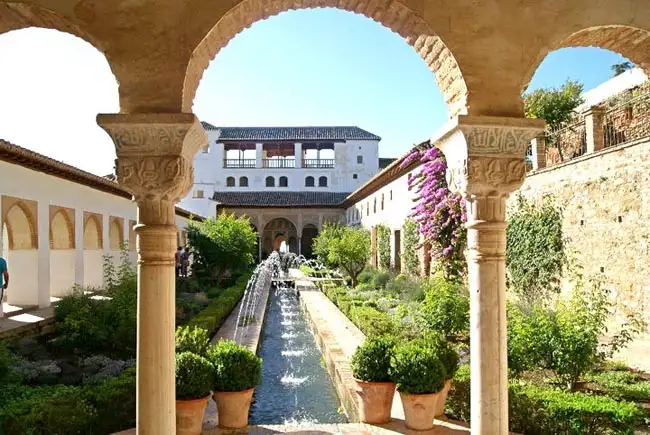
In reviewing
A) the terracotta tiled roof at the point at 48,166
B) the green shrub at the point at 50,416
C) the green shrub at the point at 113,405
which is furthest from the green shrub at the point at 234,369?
the terracotta tiled roof at the point at 48,166

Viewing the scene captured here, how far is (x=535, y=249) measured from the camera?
521 inches

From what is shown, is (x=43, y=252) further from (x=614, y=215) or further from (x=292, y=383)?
(x=614, y=215)

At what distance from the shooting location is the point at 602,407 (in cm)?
504

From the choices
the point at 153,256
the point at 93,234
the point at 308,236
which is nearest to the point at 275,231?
the point at 308,236

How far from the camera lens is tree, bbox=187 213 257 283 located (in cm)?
2252

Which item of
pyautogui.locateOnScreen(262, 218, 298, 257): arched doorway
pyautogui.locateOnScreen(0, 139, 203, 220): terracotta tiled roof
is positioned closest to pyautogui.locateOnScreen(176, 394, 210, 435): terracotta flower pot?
pyautogui.locateOnScreen(0, 139, 203, 220): terracotta tiled roof

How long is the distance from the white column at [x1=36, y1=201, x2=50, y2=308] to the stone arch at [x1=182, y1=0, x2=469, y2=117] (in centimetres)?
1108

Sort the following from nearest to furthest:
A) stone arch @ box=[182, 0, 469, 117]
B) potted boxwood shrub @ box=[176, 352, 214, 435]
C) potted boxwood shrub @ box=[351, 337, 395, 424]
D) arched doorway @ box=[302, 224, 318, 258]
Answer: stone arch @ box=[182, 0, 469, 117], potted boxwood shrub @ box=[176, 352, 214, 435], potted boxwood shrub @ box=[351, 337, 395, 424], arched doorway @ box=[302, 224, 318, 258]

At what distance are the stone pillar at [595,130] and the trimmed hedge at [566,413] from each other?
26.2 ft

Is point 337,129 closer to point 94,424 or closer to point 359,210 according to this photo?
point 359,210

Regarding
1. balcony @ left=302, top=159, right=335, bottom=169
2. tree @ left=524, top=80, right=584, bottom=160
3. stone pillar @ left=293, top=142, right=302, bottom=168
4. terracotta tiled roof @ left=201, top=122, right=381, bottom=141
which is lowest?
tree @ left=524, top=80, right=584, bottom=160

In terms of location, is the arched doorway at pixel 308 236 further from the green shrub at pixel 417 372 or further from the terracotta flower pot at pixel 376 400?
the green shrub at pixel 417 372

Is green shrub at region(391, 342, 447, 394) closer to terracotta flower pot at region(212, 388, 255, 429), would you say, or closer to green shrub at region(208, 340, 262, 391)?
green shrub at region(208, 340, 262, 391)

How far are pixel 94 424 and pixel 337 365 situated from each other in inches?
148
